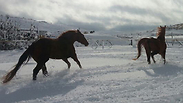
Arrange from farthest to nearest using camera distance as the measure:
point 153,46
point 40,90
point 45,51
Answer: point 153,46 → point 45,51 → point 40,90

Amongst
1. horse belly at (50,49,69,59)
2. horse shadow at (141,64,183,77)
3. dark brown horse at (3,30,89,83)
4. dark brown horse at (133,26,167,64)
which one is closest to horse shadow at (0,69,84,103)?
dark brown horse at (3,30,89,83)

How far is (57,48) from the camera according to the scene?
5078mm

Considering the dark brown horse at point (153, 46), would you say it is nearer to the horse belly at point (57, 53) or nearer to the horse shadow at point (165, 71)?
the horse shadow at point (165, 71)

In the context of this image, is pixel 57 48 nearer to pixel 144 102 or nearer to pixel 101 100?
pixel 101 100

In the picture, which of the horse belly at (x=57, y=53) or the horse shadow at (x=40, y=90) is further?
the horse belly at (x=57, y=53)

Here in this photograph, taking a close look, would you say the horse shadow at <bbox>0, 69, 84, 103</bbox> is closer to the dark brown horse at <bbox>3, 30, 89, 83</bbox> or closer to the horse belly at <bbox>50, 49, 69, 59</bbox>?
the dark brown horse at <bbox>3, 30, 89, 83</bbox>

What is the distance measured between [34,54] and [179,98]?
357cm

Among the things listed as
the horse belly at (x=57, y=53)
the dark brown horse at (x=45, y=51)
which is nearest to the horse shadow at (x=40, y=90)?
the dark brown horse at (x=45, y=51)

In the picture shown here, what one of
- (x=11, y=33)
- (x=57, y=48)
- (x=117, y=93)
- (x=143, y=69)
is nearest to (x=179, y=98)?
(x=117, y=93)

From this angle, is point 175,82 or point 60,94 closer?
point 60,94

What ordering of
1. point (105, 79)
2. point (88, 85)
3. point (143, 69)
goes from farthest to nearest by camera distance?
point (143, 69)
point (105, 79)
point (88, 85)

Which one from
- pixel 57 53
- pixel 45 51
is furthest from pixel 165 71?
pixel 45 51

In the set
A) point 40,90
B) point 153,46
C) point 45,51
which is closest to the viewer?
point 40,90

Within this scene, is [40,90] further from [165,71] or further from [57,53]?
[165,71]
